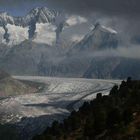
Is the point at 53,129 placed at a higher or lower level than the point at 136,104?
lower

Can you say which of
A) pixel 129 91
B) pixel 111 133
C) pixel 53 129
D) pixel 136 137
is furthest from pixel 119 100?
pixel 136 137

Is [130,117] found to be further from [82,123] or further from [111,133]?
[82,123]

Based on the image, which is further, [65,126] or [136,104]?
[65,126]

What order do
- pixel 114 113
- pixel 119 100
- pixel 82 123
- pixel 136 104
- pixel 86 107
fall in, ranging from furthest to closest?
pixel 86 107 < pixel 119 100 < pixel 82 123 < pixel 136 104 < pixel 114 113

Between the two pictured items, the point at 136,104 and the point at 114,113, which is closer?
the point at 114,113

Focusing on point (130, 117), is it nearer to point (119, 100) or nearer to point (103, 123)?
point (103, 123)

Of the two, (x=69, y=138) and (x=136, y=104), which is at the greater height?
(x=136, y=104)

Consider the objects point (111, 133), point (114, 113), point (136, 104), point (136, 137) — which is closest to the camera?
point (136, 137)

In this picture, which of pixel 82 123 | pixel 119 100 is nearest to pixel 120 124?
pixel 82 123

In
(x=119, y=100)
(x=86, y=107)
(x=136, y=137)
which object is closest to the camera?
(x=136, y=137)
